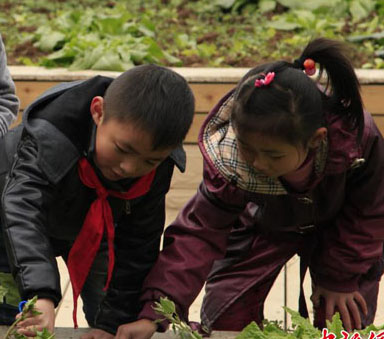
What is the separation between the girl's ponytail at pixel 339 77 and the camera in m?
2.84

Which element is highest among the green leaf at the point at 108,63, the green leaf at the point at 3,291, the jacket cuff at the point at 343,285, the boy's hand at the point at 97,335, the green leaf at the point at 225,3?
the green leaf at the point at 3,291

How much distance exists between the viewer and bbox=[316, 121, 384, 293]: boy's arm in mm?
3064

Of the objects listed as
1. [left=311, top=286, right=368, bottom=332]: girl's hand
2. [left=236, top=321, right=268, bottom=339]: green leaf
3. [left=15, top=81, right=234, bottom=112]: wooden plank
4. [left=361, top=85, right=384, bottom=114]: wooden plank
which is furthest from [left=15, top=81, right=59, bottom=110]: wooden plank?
[left=236, top=321, right=268, bottom=339]: green leaf

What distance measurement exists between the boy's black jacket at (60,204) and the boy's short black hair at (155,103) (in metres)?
0.14

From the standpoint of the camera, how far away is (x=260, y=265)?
3449 millimetres

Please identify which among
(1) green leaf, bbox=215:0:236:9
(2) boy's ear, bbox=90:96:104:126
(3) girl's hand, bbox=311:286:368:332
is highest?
(2) boy's ear, bbox=90:96:104:126

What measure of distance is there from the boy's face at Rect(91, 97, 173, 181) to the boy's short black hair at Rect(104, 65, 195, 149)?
0.02m

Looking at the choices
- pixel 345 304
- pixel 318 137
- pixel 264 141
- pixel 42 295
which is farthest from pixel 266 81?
pixel 345 304

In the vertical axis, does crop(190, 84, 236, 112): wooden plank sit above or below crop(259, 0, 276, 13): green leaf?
above

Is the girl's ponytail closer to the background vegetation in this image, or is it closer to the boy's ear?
the boy's ear

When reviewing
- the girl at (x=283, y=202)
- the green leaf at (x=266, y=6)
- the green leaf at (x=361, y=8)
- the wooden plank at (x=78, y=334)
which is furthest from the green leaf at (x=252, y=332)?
the green leaf at (x=266, y=6)

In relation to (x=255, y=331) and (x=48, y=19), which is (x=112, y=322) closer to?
(x=255, y=331)

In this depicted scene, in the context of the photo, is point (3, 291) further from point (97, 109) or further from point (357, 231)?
point (357, 231)

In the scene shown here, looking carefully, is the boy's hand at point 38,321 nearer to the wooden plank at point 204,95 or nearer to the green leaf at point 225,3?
the wooden plank at point 204,95
